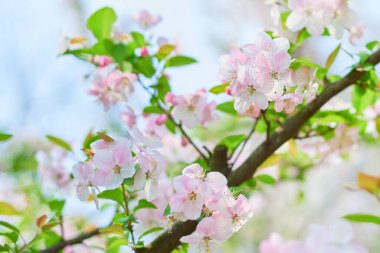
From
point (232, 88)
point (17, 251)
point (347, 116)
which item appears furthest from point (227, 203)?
point (347, 116)

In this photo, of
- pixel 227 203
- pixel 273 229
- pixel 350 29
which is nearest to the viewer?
pixel 227 203

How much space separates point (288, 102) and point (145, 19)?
68cm

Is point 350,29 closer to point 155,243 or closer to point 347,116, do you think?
point 347,116

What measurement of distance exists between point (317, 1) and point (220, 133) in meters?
1.71

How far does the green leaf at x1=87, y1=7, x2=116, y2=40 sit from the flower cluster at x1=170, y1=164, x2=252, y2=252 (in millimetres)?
499

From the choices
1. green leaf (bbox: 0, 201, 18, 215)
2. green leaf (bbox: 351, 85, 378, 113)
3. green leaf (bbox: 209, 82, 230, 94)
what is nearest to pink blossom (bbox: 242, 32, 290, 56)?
green leaf (bbox: 209, 82, 230, 94)

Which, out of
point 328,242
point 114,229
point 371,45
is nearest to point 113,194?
point 114,229

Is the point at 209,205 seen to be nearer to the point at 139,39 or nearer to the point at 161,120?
the point at 161,120

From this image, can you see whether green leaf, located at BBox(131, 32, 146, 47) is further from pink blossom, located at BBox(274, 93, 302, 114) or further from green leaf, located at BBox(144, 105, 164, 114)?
pink blossom, located at BBox(274, 93, 302, 114)

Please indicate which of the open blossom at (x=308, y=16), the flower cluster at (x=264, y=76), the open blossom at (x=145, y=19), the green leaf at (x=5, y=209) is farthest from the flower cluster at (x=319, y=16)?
the green leaf at (x=5, y=209)

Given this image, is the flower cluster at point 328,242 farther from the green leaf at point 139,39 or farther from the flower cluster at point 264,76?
the green leaf at point 139,39

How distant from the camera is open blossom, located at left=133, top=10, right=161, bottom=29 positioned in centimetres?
136

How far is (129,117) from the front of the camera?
117 cm

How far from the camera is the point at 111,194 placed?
0.86 meters
